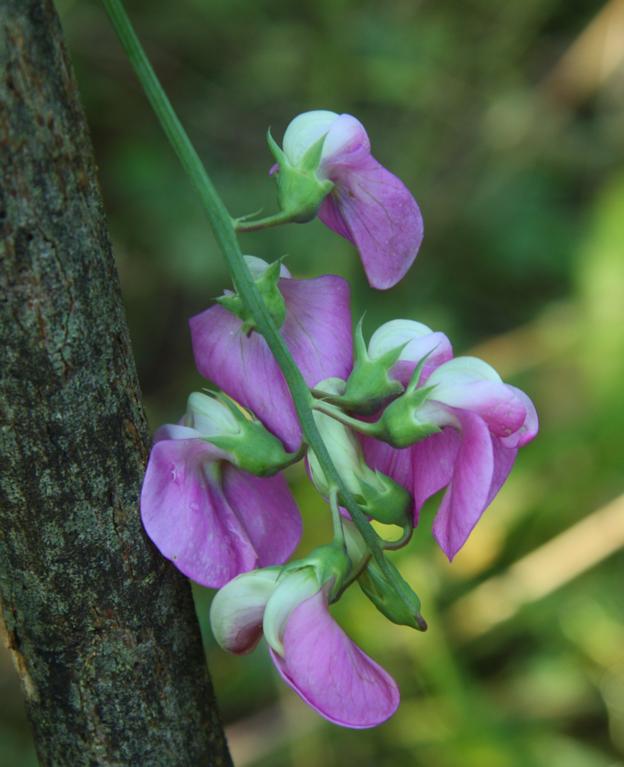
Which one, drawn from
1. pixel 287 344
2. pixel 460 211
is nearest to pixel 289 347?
pixel 287 344

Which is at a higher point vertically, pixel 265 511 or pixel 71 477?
pixel 71 477

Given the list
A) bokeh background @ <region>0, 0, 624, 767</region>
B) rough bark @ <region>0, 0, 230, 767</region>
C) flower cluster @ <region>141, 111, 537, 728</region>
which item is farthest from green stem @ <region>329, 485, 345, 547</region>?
bokeh background @ <region>0, 0, 624, 767</region>

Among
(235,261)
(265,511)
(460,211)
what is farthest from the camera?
(460,211)

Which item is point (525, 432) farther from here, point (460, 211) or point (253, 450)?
point (460, 211)

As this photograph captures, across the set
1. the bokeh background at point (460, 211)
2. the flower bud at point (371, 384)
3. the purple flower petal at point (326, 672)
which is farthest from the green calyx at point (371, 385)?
the bokeh background at point (460, 211)

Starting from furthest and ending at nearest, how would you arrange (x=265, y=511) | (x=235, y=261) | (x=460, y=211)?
(x=460, y=211) < (x=265, y=511) < (x=235, y=261)

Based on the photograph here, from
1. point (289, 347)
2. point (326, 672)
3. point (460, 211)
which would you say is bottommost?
point (460, 211)

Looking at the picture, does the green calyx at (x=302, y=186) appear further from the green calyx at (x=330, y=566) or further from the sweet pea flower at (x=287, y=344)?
the green calyx at (x=330, y=566)

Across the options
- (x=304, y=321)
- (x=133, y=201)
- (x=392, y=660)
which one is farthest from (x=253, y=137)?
(x=304, y=321)

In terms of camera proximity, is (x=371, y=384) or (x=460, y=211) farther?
(x=460, y=211)
